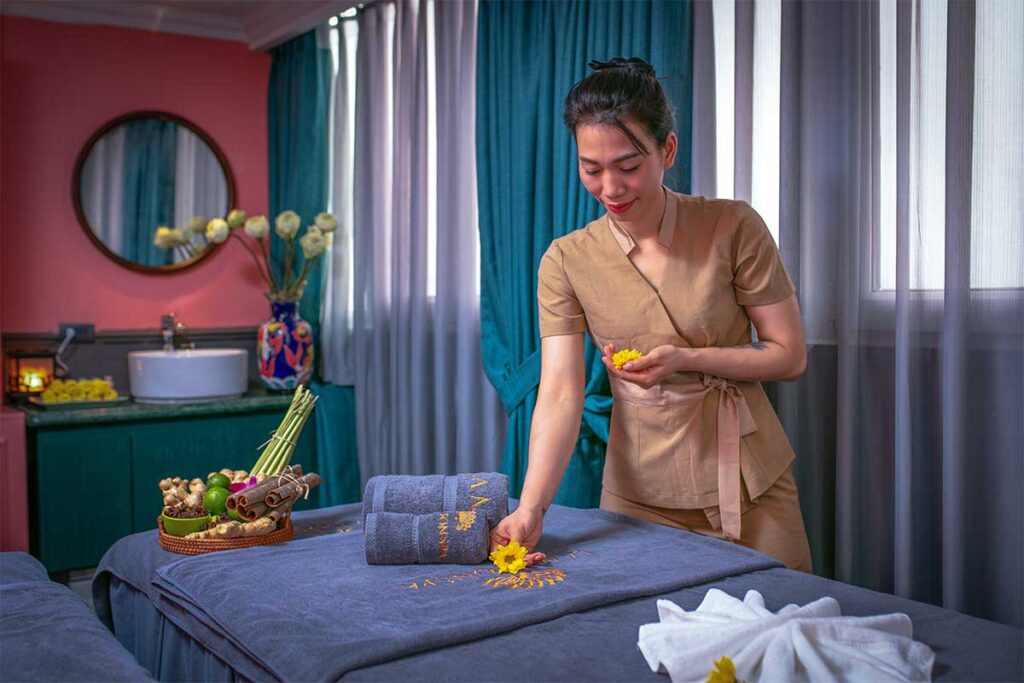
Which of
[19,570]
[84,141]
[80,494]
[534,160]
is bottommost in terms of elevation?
[80,494]

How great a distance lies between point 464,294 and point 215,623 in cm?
208

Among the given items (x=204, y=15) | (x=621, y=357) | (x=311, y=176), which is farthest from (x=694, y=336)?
(x=204, y=15)

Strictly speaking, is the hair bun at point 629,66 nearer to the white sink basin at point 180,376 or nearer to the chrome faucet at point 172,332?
the white sink basin at point 180,376

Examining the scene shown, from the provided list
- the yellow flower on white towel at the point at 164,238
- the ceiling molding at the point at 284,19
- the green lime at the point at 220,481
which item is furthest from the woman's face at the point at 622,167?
the yellow flower on white towel at the point at 164,238

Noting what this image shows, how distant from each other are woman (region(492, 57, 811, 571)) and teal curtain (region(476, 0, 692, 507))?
0.64 metres

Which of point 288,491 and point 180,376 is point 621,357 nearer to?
point 288,491

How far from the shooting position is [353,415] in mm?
4129

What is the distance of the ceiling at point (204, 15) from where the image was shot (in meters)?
3.89

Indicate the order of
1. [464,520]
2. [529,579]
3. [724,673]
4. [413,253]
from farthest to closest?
1. [413,253]
2. [464,520]
3. [529,579]
4. [724,673]

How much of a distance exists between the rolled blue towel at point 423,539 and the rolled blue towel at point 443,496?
0.06 m

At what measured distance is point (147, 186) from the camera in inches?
165

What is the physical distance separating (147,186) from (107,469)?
124cm

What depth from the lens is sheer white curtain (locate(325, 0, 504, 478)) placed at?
11.3 feet

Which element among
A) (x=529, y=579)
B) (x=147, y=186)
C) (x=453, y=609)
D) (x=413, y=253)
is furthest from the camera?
(x=147, y=186)
